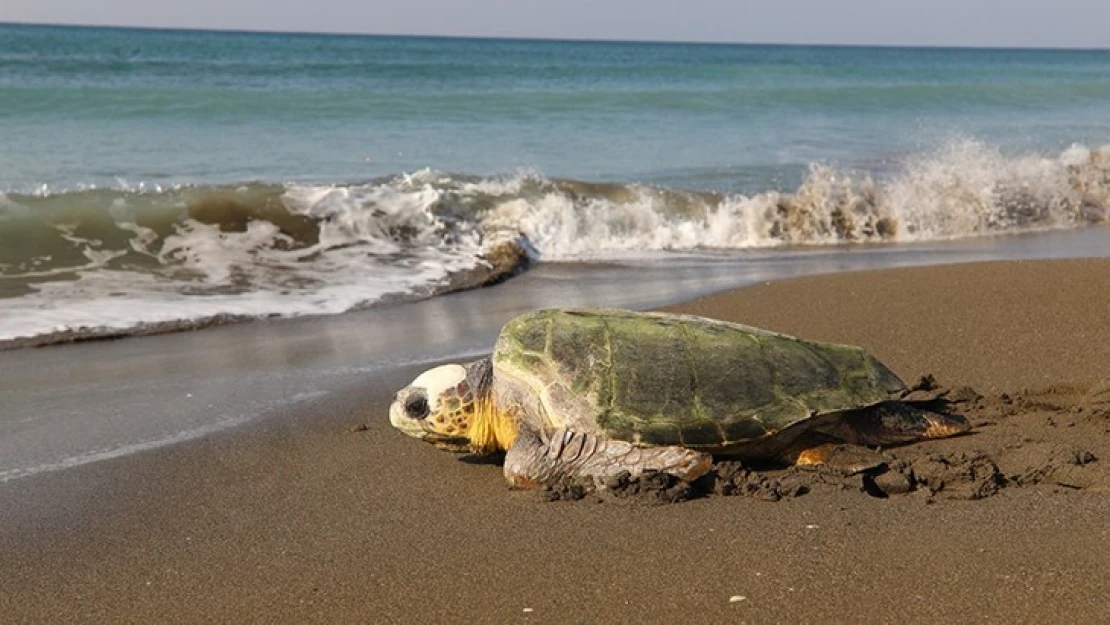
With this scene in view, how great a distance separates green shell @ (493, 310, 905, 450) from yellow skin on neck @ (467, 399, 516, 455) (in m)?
0.12

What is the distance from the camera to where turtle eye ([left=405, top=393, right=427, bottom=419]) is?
15.1 ft

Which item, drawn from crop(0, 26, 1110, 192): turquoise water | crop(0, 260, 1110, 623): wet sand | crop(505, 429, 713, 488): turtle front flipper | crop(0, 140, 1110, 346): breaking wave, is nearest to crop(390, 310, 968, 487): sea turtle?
crop(505, 429, 713, 488): turtle front flipper

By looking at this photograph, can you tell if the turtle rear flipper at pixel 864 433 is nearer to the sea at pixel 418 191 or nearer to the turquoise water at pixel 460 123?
the sea at pixel 418 191

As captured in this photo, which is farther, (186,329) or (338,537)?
(186,329)

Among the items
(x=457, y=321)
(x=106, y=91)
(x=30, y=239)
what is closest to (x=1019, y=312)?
(x=457, y=321)

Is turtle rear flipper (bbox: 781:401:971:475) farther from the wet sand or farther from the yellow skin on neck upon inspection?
the yellow skin on neck

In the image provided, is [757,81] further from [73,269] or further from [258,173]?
[73,269]

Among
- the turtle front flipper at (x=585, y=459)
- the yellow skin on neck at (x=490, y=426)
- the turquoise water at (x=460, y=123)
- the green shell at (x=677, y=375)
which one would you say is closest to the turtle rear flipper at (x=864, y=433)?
the green shell at (x=677, y=375)

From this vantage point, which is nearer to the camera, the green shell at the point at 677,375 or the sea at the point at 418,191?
the green shell at the point at 677,375

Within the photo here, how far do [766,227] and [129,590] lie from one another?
9.25 metres

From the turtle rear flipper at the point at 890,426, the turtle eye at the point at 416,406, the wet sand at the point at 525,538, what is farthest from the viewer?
the turtle eye at the point at 416,406

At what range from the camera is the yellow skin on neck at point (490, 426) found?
15.0 feet

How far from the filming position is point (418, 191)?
12312mm

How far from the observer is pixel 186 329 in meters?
7.46
